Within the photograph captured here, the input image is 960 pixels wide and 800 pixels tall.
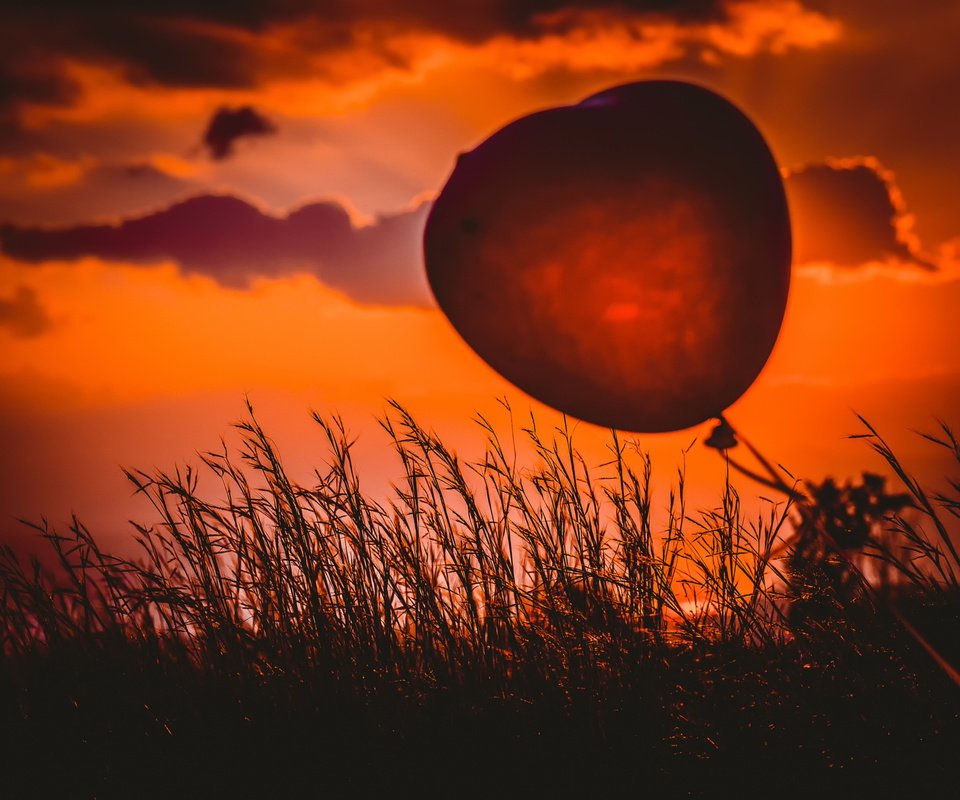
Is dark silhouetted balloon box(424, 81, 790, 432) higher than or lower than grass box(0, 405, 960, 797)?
higher

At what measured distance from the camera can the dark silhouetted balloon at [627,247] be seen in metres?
1.39

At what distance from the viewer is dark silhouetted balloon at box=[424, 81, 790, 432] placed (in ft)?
4.55

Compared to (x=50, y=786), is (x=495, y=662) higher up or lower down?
higher up

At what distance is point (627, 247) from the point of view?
137 centimetres

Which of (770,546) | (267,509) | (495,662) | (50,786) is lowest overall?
(50,786)

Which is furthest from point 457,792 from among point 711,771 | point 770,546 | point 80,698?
point 80,698

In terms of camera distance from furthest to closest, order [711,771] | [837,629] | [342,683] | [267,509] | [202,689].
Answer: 1. [267,509]
2. [202,689]
3. [342,683]
4. [837,629]
5. [711,771]

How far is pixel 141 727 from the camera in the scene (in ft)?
5.77

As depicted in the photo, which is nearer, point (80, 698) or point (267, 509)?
point (80, 698)

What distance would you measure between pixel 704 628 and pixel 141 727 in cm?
131

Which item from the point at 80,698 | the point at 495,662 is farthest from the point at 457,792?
the point at 80,698

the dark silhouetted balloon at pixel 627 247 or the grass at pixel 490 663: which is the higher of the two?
the dark silhouetted balloon at pixel 627 247

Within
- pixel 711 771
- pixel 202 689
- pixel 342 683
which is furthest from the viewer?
pixel 202 689

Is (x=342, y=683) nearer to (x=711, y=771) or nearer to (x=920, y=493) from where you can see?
(x=711, y=771)
